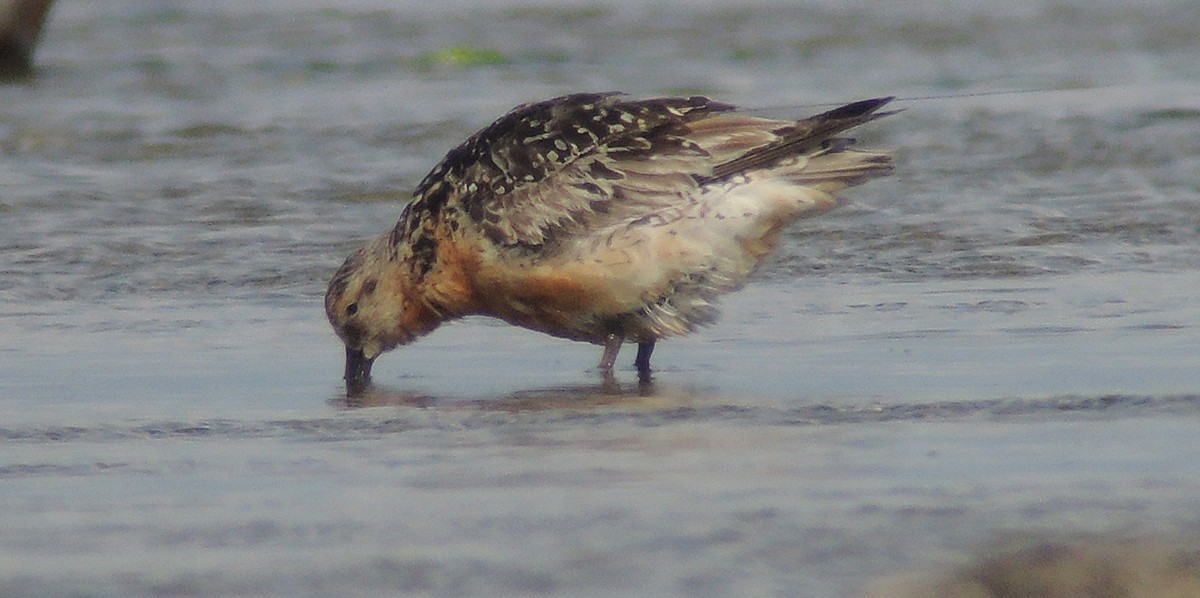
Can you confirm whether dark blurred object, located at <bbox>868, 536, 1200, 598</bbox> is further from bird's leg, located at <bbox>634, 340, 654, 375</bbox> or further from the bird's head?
the bird's head

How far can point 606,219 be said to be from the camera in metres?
7.37

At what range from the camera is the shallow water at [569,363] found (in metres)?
4.73

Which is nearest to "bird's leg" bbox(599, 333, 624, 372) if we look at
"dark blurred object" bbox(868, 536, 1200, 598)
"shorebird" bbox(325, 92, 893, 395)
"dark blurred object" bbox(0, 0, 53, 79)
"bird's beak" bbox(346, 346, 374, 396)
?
"shorebird" bbox(325, 92, 893, 395)

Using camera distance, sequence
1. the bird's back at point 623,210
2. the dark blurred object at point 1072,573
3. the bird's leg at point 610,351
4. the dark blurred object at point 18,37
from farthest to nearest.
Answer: the dark blurred object at point 18,37 < the bird's leg at point 610,351 < the bird's back at point 623,210 < the dark blurred object at point 1072,573

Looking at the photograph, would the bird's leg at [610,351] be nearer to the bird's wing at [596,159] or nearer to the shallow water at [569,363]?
the shallow water at [569,363]

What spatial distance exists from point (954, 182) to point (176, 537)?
6.91 m

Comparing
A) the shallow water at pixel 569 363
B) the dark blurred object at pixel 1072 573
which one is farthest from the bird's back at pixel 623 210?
the dark blurred object at pixel 1072 573

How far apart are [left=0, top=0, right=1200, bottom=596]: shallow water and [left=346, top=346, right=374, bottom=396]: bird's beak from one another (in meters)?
0.08

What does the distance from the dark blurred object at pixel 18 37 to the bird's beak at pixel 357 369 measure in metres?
8.51

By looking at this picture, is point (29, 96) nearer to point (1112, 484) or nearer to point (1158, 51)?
point (1158, 51)

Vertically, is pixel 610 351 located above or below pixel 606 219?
below

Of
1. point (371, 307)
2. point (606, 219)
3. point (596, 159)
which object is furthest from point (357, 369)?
point (596, 159)

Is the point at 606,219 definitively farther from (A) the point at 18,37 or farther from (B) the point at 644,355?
(A) the point at 18,37

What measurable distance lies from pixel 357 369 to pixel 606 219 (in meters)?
1.02
